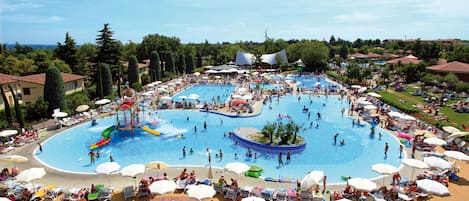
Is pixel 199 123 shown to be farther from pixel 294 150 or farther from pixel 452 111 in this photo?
pixel 452 111

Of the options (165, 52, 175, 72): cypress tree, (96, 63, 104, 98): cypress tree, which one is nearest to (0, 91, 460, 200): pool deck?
(96, 63, 104, 98): cypress tree

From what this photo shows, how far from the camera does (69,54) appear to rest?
42844 mm

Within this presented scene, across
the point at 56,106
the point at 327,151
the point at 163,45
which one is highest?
the point at 163,45

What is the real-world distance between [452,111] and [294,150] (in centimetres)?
1800

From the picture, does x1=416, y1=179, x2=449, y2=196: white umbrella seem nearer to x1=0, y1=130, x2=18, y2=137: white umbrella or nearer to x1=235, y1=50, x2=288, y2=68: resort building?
x1=0, y1=130, x2=18, y2=137: white umbrella

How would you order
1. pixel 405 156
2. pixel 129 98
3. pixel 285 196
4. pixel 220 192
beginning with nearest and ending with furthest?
pixel 285 196
pixel 220 192
pixel 405 156
pixel 129 98

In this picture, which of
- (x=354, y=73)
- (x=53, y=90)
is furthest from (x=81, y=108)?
(x=354, y=73)

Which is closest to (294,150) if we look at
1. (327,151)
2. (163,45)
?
(327,151)

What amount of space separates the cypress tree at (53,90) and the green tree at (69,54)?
19.0 metres

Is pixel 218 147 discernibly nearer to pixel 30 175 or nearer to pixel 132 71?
pixel 30 175

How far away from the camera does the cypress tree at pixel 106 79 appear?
107ft

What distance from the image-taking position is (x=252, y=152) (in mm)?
19844

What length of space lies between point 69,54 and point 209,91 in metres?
20.3

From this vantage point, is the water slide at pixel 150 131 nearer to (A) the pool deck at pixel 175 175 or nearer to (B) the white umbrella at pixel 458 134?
(A) the pool deck at pixel 175 175
